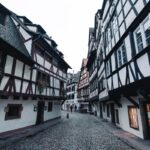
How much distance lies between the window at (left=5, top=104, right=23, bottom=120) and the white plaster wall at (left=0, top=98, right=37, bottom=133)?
226 mm

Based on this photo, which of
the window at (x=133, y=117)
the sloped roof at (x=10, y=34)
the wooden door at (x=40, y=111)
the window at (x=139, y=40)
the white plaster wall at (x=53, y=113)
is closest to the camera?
the window at (x=139, y=40)

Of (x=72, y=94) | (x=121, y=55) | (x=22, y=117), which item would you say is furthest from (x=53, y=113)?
(x=72, y=94)

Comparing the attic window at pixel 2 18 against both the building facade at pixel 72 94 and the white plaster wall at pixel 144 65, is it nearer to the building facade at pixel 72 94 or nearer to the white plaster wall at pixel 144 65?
the white plaster wall at pixel 144 65

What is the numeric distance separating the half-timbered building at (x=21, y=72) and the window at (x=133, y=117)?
306 inches

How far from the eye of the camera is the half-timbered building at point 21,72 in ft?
27.6

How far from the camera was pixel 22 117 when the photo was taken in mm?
10461

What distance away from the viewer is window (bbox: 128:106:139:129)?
8113 mm

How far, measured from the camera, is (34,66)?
11.6 m

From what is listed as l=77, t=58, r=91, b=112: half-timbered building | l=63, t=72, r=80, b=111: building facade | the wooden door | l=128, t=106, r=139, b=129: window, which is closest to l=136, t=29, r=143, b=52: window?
l=128, t=106, r=139, b=129: window

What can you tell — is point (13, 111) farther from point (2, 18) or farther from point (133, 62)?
point (133, 62)

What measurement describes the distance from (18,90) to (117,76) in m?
7.30

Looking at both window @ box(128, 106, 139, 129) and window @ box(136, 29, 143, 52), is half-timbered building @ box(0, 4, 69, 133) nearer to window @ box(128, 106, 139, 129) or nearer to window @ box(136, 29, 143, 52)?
window @ box(136, 29, 143, 52)

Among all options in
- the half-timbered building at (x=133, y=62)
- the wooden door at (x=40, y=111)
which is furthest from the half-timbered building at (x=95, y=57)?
the wooden door at (x=40, y=111)

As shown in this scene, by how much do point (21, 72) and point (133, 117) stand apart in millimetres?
8718
